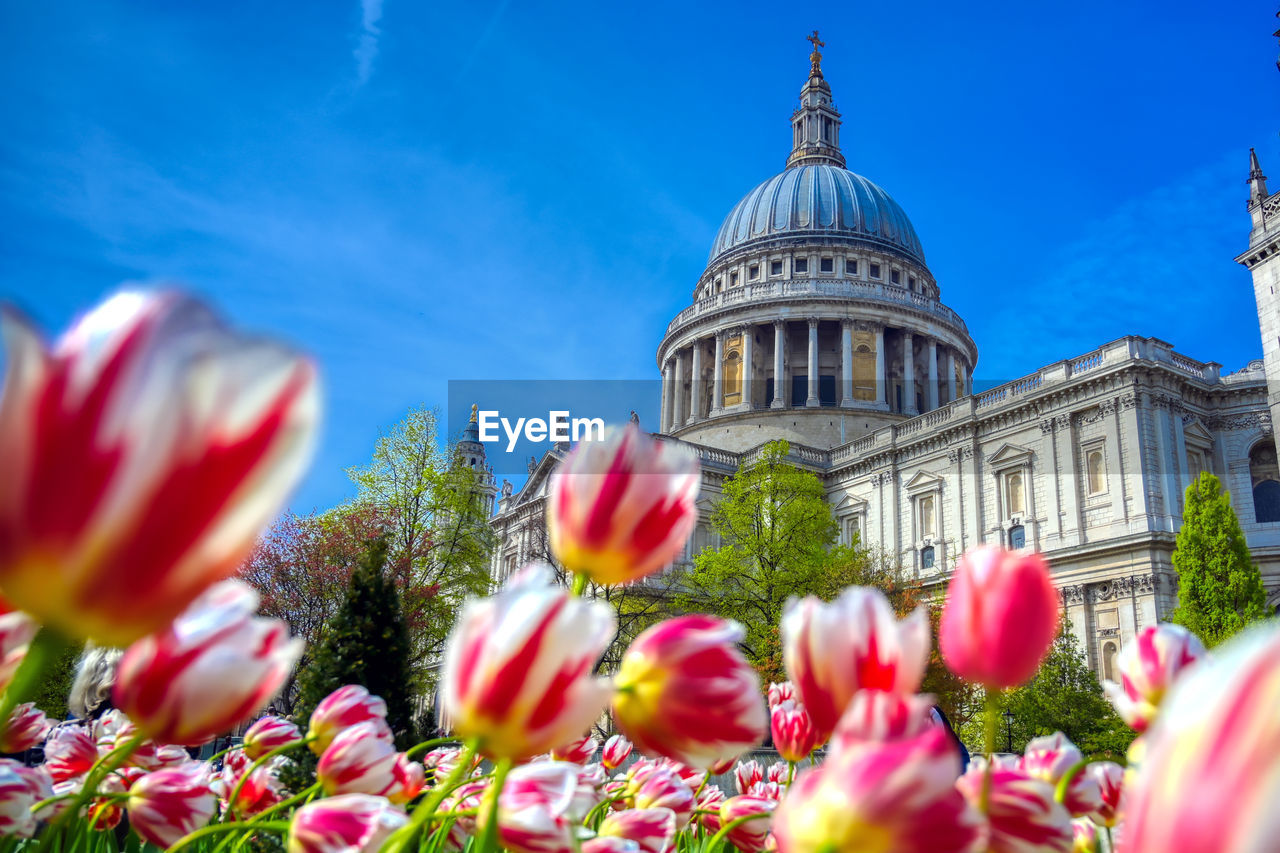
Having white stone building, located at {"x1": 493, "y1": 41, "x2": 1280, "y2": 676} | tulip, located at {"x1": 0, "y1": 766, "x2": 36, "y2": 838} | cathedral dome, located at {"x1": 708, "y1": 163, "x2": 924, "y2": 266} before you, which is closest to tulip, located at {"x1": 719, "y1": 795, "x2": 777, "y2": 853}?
tulip, located at {"x1": 0, "y1": 766, "x2": 36, "y2": 838}

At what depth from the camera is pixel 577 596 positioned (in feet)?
4.16

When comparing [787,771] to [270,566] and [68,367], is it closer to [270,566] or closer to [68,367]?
[68,367]

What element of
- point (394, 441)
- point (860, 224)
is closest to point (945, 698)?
point (394, 441)

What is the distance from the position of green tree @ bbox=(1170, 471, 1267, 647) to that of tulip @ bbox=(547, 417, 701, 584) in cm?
3166

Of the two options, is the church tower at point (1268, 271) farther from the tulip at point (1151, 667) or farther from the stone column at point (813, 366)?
the tulip at point (1151, 667)

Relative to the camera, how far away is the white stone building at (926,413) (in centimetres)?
3534

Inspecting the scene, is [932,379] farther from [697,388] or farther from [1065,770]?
[1065,770]

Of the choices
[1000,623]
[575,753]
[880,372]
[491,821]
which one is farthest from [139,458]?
[880,372]

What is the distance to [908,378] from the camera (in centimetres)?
6000

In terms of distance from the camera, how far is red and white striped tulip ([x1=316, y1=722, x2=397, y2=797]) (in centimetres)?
192

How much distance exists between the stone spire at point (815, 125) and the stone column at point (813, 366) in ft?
78.0

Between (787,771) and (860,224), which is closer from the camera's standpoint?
(787,771)

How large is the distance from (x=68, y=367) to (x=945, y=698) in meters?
29.9

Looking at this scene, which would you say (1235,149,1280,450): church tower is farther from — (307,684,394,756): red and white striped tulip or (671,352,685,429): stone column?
(307,684,394,756): red and white striped tulip
